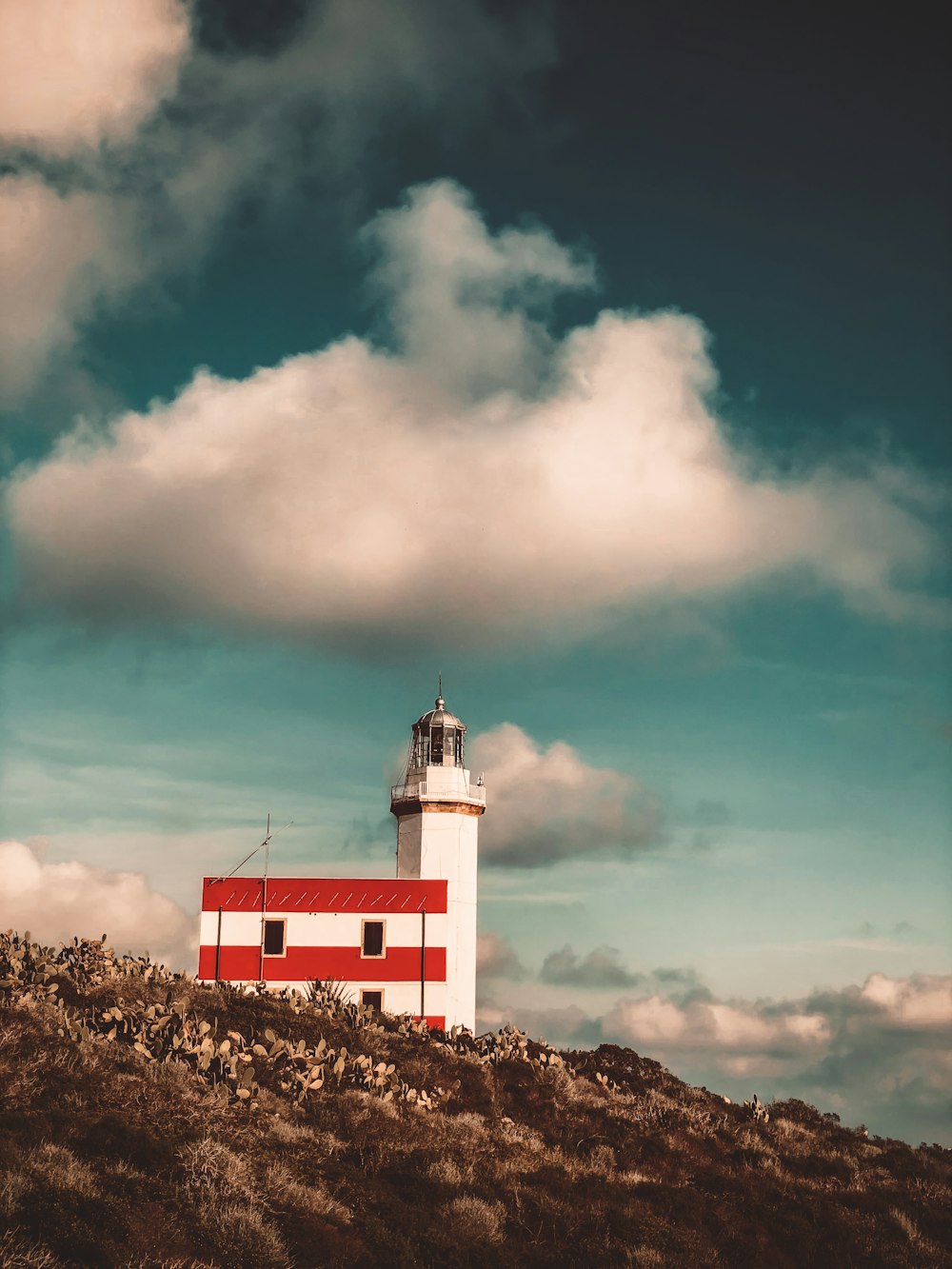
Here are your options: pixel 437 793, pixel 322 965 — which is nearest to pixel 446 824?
pixel 437 793

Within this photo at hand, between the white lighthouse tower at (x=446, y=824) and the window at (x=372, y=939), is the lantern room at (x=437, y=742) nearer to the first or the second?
the white lighthouse tower at (x=446, y=824)

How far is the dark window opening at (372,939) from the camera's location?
4109 centimetres

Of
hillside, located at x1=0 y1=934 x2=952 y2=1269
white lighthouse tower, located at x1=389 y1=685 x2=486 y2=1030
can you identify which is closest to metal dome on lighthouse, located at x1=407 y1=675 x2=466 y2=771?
white lighthouse tower, located at x1=389 y1=685 x2=486 y2=1030

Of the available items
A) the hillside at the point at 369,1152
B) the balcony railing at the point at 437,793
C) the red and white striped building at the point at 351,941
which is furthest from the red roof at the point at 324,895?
the hillside at the point at 369,1152

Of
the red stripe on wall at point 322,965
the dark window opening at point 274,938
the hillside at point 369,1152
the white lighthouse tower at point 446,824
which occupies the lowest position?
the hillside at point 369,1152

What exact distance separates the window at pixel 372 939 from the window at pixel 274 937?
9.78ft

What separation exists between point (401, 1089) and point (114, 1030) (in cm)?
570

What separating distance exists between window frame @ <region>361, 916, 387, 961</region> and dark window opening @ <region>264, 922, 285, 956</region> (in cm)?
298

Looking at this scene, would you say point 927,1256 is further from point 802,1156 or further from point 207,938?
point 207,938

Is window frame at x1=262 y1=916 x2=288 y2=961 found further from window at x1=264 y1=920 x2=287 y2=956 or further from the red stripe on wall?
the red stripe on wall

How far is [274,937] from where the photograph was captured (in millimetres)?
40562

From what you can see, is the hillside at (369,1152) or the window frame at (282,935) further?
the window frame at (282,935)

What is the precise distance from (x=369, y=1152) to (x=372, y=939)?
80.0 feet

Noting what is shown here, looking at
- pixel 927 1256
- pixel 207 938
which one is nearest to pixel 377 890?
pixel 207 938
